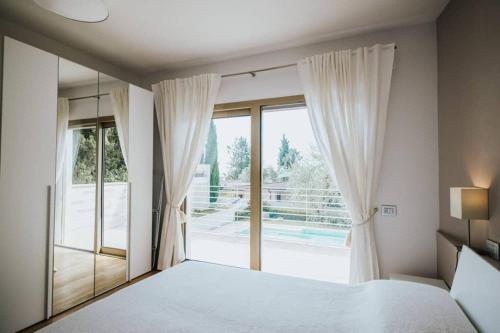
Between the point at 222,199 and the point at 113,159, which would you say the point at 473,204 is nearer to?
the point at 222,199

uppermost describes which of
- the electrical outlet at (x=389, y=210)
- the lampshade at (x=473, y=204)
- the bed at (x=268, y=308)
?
the lampshade at (x=473, y=204)

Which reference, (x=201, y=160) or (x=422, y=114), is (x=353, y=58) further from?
(x=201, y=160)

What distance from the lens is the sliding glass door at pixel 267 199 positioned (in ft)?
9.61

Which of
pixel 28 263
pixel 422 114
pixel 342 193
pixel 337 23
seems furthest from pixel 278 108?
pixel 28 263

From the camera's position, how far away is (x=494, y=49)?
4.97 feet

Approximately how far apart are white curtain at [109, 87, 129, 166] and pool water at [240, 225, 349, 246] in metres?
1.79

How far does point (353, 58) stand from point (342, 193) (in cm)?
135

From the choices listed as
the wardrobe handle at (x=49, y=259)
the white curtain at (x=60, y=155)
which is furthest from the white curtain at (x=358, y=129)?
the wardrobe handle at (x=49, y=259)

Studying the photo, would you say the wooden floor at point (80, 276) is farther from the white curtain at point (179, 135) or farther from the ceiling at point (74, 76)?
the ceiling at point (74, 76)

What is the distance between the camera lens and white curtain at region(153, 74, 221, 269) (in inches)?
129

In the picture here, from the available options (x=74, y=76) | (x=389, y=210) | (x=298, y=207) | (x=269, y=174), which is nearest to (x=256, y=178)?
(x=269, y=174)

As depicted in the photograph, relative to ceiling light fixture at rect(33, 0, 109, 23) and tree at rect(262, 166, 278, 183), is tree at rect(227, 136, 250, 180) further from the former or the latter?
ceiling light fixture at rect(33, 0, 109, 23)

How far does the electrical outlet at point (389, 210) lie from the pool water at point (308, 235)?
17.1 inches

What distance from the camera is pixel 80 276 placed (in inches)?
102
